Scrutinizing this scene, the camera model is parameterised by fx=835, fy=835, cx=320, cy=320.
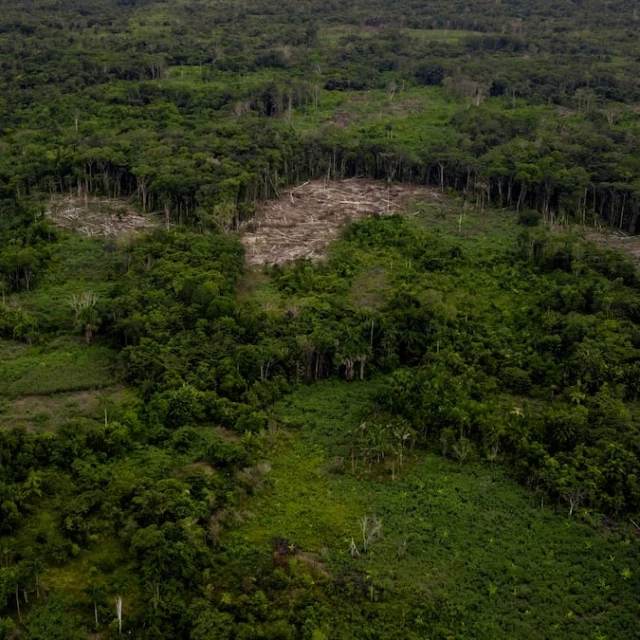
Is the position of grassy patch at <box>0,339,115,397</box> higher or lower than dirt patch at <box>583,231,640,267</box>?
lower

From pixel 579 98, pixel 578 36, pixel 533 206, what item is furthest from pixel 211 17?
pixel 533 206

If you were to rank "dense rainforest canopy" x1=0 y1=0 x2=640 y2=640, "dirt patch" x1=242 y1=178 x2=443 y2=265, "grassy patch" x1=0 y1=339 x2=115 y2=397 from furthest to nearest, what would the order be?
"dirt patch" x1=242 y1=178 x2=443 y2=265
"grassy patch" x1=0 y1=339 x2=115 y2=397
"dense rainforest canopy" x1=0 y1=0 x2=640 y2=640

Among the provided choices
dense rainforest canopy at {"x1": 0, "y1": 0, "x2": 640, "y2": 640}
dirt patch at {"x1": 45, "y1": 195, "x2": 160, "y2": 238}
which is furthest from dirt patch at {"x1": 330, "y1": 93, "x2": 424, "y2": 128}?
dirt patch at {"x1": 45, "y1": 195, "x2": 160, "y2": 238}

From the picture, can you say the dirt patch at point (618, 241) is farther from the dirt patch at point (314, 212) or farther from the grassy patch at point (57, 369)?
the grassy patch at point (57, 369)

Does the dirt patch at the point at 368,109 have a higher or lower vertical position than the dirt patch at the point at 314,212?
higher

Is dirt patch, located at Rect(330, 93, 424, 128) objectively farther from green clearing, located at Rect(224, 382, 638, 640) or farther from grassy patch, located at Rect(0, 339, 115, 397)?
green clearing, located at Rect(224, 382, 638, 640)

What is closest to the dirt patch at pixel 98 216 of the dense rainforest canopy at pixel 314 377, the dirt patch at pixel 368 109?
the dense rainforest canopy at pixel 314 377

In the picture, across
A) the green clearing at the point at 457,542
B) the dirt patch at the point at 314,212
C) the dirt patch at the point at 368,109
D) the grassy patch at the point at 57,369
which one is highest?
the dirt patch at the point at 368,109
